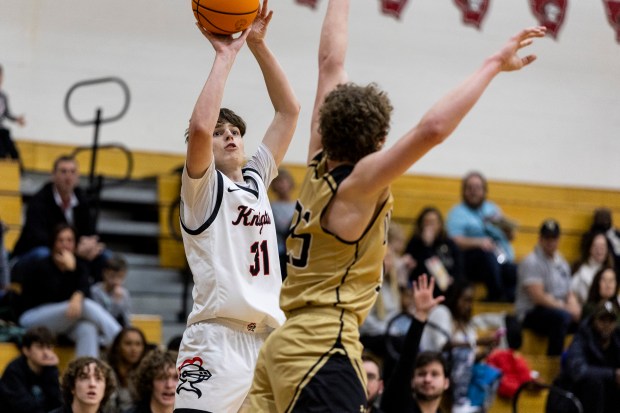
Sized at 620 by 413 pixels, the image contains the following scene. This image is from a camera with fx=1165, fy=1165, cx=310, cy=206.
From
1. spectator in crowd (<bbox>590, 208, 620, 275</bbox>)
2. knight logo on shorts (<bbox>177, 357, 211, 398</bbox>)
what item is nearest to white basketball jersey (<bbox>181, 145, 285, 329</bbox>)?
knight logo on shorts (<bbox>177, 357, 211, 398</bbox>)

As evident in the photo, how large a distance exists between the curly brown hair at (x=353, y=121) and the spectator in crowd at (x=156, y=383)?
2.98 meters

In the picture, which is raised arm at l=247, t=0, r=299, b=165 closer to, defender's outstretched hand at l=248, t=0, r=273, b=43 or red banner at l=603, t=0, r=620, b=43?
defender's outstretched hand at l=248, t=0, r=273, b=43

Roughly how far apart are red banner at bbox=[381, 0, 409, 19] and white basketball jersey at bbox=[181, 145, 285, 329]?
8.53m

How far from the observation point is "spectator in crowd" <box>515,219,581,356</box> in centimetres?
1025

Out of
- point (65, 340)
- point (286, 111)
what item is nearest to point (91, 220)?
point (65, 340)

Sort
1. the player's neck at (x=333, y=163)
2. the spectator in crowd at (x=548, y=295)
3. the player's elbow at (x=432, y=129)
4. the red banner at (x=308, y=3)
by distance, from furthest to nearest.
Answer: the red banner at (x=308, y=3)
the spectator in crowd at (x=548, y=295)
the player's neck at (x=333, y=163)
the player's elbow at (x=432, y=129)

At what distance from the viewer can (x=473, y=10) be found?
1327cm

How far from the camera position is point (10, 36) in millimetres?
11445

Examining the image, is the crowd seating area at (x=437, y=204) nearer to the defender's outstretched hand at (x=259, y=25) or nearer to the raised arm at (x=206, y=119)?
the defender's outstretched hand at (x=259, y=25)

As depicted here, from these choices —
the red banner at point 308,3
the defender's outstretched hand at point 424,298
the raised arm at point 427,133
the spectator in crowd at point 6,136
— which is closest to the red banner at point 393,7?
the red banner at point 308,3

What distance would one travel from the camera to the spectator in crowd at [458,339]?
8.84 metres

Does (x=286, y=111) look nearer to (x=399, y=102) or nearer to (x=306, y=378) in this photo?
(x=306, y=378)

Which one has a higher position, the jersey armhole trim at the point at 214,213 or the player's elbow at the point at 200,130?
the player's elbow at the point at 200,130

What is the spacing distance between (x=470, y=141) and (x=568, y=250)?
1836 millimetres
